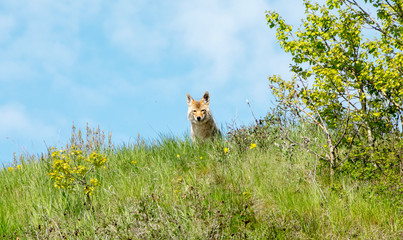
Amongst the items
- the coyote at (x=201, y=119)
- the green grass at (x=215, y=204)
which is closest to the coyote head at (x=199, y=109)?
the coyote at (x=201, y=119)

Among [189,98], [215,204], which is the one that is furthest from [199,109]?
[215,204]

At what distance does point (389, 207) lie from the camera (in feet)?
20.9

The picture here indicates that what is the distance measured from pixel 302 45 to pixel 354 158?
7.48 feet

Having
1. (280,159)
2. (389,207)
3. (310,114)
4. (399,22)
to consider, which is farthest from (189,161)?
(399,22)

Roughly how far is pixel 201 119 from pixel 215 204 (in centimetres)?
508

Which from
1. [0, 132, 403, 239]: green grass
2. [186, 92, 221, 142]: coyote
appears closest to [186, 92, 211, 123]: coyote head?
[186, 92, 221, 142]: coyote

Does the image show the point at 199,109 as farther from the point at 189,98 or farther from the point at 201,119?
the point at 189,98

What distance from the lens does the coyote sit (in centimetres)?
1108

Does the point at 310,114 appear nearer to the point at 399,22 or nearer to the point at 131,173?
the point at 399,22

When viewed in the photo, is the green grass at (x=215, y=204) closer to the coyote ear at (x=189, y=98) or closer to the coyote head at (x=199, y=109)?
the coyote head at (x=199, y=109)

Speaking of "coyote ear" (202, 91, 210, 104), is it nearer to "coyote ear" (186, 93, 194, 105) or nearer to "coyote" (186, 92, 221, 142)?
"coyote" (186, 92, 221, 142)

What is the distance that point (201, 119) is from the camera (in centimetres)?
1110

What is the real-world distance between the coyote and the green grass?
6.47 feet

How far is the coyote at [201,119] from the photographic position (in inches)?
436
